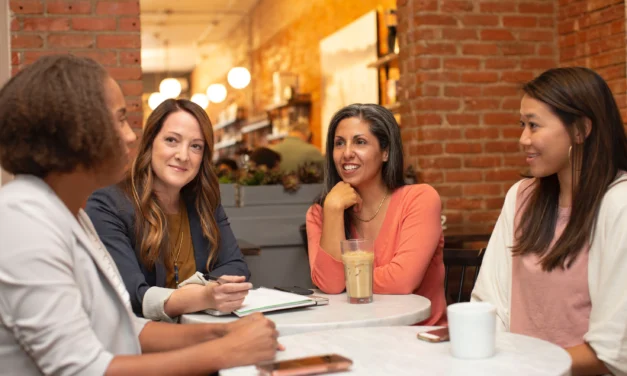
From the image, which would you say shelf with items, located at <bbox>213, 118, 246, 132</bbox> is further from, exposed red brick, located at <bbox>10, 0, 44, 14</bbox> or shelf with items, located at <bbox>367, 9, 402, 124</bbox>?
exposed red brick, located at <bbox>10, 0, 44, 14</bbox>

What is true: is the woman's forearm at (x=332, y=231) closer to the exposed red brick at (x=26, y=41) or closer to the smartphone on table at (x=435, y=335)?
the smartphone on table at (x=435, y=335)

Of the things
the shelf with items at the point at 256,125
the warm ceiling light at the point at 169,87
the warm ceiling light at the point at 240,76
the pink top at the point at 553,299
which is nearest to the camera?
the pink top at the point at 553,299

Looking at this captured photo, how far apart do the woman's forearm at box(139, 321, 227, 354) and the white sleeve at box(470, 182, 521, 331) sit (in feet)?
2.72

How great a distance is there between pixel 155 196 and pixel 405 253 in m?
0.83

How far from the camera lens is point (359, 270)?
1963 millimetres

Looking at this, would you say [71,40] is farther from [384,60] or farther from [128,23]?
[384,60]

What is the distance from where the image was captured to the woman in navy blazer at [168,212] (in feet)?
7.18

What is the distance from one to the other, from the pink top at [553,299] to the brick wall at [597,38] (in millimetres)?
2231

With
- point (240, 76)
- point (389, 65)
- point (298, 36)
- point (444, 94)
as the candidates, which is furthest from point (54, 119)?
point (240, 76)

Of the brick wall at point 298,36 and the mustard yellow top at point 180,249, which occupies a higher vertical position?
the brick wall at point 298,36

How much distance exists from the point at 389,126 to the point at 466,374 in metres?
1.50

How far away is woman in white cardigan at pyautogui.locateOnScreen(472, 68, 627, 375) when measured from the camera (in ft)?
5.60

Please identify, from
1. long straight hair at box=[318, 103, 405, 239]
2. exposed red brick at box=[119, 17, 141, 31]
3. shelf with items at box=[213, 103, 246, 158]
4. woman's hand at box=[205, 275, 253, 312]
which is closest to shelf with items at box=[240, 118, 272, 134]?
shelf with items at box=[213, 103, 246, 158]

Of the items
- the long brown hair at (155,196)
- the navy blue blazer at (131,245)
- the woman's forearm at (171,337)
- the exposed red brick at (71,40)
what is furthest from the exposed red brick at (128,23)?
the woman's forearm at (171,337)
